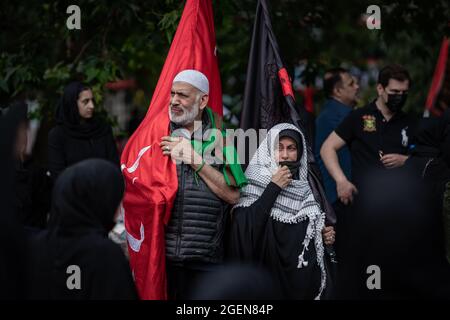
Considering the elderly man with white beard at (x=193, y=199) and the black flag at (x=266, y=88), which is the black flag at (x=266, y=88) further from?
the elderly man with white beard at (x=193, y=199)

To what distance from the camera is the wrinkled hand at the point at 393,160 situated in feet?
22.8

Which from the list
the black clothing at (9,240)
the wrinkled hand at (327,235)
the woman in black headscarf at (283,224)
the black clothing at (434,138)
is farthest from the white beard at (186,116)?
the black clothing at (9,240)

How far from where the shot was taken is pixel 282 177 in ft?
18.6

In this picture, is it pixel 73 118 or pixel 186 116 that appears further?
pixel 73 118

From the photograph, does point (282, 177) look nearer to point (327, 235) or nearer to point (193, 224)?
point (327, 235)

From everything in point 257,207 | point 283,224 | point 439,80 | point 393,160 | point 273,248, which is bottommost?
point 273,248

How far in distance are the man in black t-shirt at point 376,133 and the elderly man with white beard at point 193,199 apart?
172cm

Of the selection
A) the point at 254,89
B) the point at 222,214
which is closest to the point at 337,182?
the point at 254,89

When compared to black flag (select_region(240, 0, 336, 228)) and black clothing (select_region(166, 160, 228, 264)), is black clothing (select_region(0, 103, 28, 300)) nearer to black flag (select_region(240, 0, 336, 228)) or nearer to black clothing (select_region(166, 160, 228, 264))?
black clothing (select_region(166, 160, 228, 264))

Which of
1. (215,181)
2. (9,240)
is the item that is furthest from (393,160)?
(9,240)

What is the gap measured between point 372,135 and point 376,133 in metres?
0.03

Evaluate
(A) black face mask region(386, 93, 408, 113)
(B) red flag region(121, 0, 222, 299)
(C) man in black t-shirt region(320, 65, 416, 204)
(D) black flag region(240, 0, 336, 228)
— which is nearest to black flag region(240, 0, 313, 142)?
(D) black flag region(240, 0, 336, 228)
